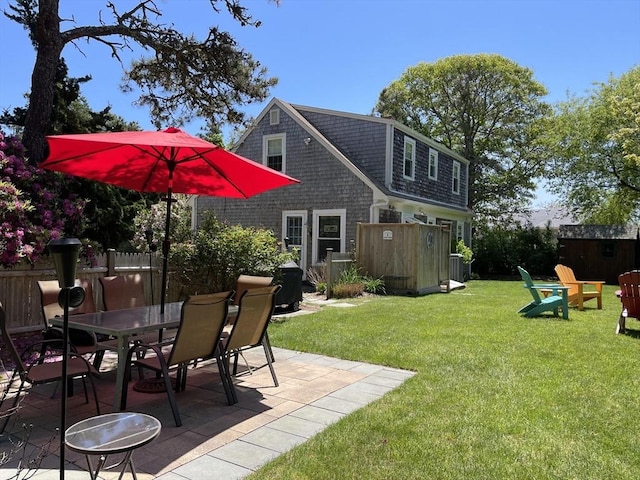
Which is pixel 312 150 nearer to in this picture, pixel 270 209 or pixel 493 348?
pixel 270 209

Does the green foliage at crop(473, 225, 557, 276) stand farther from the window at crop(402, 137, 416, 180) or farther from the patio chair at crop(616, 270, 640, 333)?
the patio chair at crop(616, 270, 640, 333)

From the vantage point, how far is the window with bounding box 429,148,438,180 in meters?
19.3

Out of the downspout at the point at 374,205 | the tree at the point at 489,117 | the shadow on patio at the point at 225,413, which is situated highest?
the tree at the point at 489,117

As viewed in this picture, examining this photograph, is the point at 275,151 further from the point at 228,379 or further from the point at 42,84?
the point at 228,379

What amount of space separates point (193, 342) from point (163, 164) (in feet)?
8.06

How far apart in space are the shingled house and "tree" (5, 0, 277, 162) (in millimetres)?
5400

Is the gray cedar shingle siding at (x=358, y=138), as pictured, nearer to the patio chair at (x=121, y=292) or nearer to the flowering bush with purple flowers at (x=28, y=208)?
the flowering bush with purple flowers at (x=28, y=208)

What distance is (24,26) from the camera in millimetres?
8453

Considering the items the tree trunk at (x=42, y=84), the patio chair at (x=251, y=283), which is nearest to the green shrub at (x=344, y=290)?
the patio chair at (x=251, y=283)

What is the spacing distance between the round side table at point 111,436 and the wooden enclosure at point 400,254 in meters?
11.5

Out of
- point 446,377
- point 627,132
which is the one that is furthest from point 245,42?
point 627,132

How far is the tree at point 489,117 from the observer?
2916cm

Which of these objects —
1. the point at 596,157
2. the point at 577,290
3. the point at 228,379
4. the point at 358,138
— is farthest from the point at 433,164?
the point at 228,379

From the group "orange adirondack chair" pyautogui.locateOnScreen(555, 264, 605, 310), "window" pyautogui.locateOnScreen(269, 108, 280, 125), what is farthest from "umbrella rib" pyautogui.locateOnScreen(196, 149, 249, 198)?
"window" pyautogui.locateOnScreen(269, 108, 280, 125)
